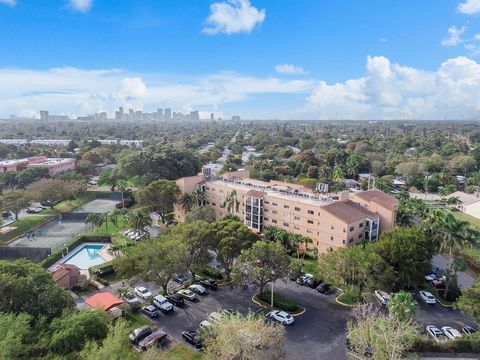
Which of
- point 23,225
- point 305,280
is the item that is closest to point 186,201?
point 305,280

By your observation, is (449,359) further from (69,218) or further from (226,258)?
(69,218)

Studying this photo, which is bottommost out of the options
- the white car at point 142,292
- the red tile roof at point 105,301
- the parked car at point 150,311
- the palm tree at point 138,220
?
the white car at point 142,292

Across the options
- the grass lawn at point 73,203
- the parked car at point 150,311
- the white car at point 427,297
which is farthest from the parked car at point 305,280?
the grass lawn at point 73,203

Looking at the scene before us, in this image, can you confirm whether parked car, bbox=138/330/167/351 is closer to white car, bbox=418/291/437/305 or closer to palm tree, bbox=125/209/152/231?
palm tree, bbox=125/209/152/231

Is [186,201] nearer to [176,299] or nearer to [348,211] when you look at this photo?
[176,299]

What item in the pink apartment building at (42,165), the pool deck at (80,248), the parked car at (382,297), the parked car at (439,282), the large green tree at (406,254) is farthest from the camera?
the pink apartment building at (42,165)

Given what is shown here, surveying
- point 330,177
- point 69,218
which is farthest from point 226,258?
point 330,177

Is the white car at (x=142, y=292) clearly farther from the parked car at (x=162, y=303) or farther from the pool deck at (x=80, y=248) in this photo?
the pool deck at (x=80, y=248)

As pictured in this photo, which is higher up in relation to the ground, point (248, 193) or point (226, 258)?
point (248, 193)
